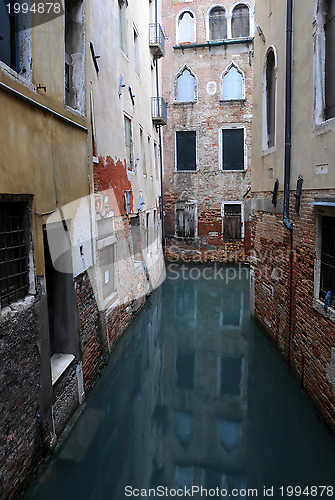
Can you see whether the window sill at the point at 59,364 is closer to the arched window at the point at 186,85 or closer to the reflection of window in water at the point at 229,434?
the reflection of window in water at the point at 229,434

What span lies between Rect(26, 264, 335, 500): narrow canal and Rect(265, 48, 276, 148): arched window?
378 centimetres

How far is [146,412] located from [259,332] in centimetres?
354

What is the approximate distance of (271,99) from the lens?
Result: 7.32 m

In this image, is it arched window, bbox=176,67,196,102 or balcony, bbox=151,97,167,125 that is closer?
balcony, bbox=151,97,167,125

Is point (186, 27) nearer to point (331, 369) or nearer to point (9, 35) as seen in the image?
point (9, 35)

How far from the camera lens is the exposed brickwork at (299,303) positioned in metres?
4.80

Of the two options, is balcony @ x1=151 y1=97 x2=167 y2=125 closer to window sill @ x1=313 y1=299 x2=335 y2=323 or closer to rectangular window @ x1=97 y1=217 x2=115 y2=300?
rectangular window @ x1=97 y1=217 x2=115 y2=300

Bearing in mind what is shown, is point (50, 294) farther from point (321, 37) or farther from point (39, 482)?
point (321, 37)

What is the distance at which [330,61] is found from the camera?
479cm

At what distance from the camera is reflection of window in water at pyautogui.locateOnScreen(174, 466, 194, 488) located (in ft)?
13.0

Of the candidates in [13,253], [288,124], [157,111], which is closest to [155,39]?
[157,111]

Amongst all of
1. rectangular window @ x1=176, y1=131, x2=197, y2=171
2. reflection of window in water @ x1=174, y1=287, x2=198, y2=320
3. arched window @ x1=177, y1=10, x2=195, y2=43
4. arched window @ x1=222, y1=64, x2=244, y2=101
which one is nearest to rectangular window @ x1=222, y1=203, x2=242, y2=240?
rectangular window @ x1=176, y1=131, x2=197, y2=171

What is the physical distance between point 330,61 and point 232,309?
6252mm

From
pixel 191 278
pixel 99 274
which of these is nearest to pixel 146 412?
pixel 99 274
